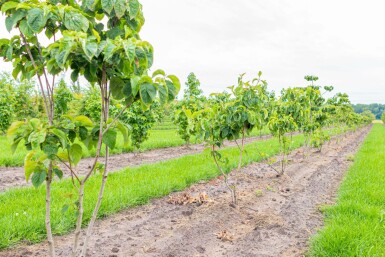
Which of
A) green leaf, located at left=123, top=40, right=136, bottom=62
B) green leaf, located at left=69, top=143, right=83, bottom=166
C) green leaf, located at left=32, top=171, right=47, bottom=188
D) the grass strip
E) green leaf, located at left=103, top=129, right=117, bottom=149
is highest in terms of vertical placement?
green leaf, located at left=123, top=40, right=136, bottom=62

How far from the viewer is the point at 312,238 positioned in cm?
395

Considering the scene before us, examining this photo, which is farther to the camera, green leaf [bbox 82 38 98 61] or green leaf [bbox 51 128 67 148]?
green leaf [bbox 51 128 67 148]

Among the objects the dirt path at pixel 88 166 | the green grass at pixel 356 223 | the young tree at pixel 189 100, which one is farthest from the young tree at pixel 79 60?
the young tree at pixel 189 100

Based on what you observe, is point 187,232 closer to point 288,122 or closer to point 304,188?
point 304,188

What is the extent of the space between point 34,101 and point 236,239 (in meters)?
23.6

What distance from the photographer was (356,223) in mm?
4289

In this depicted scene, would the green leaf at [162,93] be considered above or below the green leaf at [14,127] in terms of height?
above

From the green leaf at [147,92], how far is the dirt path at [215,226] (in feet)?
7.38

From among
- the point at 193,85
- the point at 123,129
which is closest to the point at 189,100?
the point at 193,85

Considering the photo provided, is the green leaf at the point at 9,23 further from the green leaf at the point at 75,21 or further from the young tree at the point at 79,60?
the green leaf at the point at 75,21

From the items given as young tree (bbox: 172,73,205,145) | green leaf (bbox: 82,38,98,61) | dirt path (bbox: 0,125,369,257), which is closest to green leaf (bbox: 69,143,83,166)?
green leaf (bbox: 82,38,98,61)

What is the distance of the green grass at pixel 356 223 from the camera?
11.6ft

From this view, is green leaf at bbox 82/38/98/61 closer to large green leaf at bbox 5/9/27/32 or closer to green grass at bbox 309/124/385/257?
large green leaf at bbox 5/9/27/32

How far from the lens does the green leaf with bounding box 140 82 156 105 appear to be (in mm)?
1860
